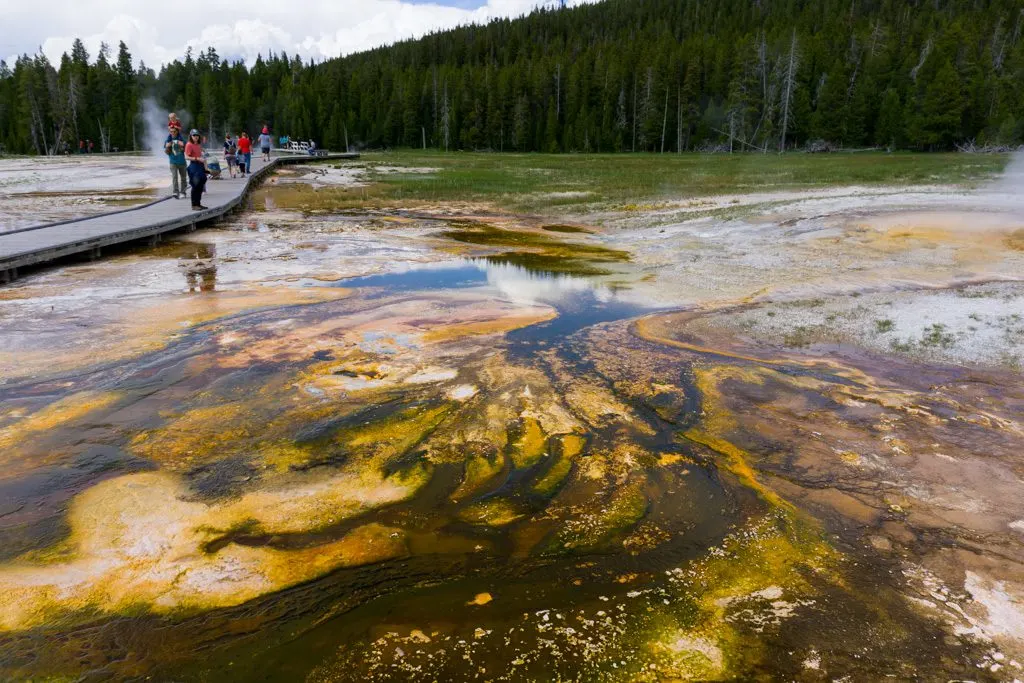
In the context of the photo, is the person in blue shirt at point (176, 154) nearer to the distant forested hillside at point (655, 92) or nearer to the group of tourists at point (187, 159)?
the group of tourists at point (187, 159)

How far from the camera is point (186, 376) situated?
560cm

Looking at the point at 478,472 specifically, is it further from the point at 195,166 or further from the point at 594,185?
the point at 594,185

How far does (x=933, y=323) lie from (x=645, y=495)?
474 centimetres

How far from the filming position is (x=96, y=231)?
37.3 ft

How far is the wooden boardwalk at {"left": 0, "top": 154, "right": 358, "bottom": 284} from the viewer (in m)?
9.37

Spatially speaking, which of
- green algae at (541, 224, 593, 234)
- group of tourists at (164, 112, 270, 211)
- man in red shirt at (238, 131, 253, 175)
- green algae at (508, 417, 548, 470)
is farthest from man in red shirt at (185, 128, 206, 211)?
green algae at (508, 417, 548, 470)

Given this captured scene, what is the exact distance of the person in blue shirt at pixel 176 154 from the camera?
14312 mm

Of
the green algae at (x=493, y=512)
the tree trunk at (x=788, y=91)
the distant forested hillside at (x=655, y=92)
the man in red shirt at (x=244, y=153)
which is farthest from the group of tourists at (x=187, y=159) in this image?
the distant forested hillside at (x=655, y=92)

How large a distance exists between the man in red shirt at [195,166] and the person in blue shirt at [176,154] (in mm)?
279

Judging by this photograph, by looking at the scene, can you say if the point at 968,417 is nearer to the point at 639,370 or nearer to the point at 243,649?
the point at 639,370

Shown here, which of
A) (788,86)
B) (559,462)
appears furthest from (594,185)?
(788,86)

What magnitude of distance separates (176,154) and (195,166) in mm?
995

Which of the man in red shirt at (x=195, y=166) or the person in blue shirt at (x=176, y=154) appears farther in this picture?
the person in blue shirt at (x=176, y=154)

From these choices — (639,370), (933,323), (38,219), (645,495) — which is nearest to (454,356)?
(639,370)
